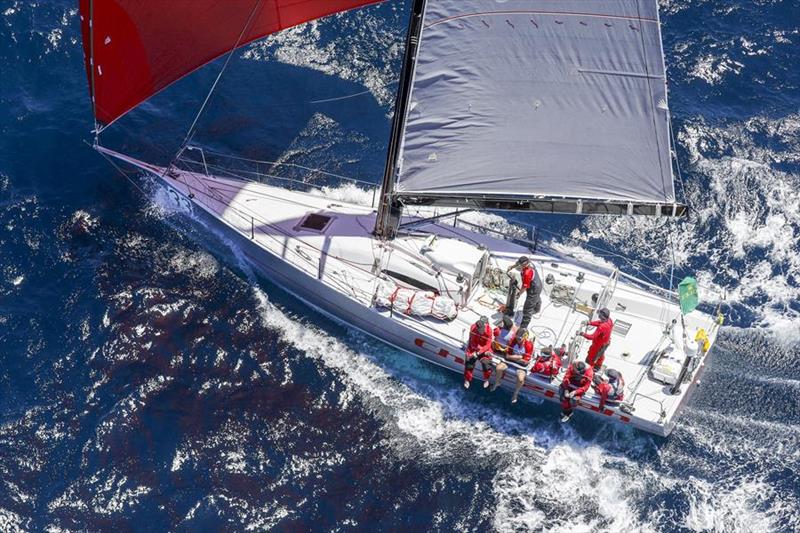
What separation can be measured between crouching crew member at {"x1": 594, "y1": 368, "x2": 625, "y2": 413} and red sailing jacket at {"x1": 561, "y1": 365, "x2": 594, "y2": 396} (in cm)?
32

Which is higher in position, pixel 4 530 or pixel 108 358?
pixel 108 358

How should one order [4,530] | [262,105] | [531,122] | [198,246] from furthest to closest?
[262,105] → [198,246] → [531,122] → [4,530]

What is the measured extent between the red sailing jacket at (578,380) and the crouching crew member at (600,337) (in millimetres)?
453

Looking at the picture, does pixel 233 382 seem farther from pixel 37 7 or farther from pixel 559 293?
pixel 37 7

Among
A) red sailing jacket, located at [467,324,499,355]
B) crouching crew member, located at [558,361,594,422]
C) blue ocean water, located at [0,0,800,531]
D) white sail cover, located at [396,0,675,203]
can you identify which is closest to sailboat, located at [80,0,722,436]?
white sail cover, located at [396,0,675,203]

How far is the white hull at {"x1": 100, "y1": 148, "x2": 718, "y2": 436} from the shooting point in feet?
70.5

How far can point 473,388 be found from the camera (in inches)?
885

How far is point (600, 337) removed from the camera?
20656mm

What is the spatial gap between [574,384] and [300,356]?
697cm

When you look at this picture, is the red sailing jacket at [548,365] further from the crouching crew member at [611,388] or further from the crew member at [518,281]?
the crew member at [518,281]

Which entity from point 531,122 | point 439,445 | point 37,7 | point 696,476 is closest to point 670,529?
point 696,476

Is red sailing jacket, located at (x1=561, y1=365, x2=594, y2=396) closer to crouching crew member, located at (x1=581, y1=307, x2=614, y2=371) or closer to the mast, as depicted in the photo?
crouching crew member, located at (x1=581, y1=307, x2=614, y2=371)

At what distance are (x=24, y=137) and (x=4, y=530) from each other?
13.0 meters

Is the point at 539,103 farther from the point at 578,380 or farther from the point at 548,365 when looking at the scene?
the point at 578,380
